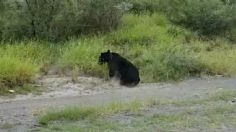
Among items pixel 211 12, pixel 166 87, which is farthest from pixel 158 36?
pixel 166 87

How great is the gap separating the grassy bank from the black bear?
38 cm

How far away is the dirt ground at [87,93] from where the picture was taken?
39.0ft

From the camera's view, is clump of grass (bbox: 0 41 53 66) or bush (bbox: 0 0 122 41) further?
bush (bbox: 0 0 122 41)

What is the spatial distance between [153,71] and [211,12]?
5080mm

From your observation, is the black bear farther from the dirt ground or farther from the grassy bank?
the grassy bank

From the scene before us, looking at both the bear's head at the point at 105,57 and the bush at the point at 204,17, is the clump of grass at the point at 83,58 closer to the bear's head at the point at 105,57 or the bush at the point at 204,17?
the bear's head at the point at 105,57

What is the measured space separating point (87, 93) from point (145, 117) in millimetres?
3110

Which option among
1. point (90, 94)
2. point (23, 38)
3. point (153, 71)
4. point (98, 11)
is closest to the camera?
point (90, 94)

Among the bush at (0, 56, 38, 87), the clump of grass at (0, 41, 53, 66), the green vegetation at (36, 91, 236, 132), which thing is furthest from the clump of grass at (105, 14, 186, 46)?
the green vegetation at (36, 91, 236, 132)

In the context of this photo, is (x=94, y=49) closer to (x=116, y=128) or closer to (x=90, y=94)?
(x=90, y=94)

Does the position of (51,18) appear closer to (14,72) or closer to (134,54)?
(134,54)

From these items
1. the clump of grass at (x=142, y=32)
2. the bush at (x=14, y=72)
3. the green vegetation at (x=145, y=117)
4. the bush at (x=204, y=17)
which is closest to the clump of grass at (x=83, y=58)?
the bush at (x=14, y=72)

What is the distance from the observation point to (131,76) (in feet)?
47.4

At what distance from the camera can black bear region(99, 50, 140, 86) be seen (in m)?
14.5
